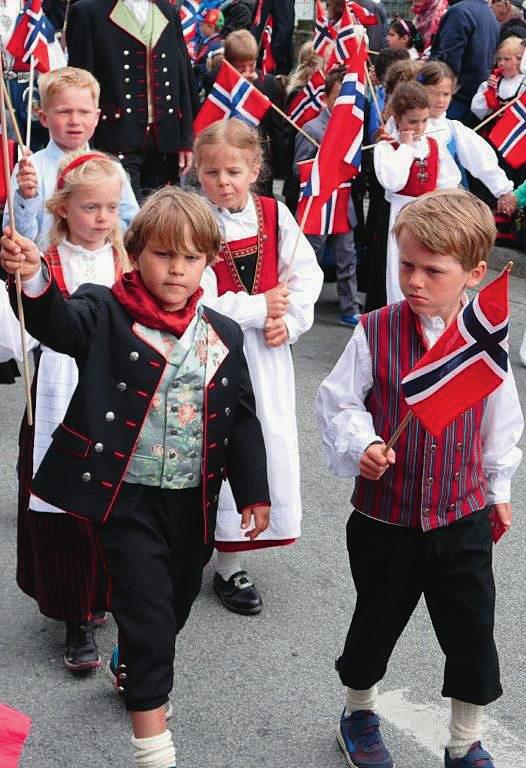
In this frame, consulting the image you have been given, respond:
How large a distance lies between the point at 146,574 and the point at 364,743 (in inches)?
31.4

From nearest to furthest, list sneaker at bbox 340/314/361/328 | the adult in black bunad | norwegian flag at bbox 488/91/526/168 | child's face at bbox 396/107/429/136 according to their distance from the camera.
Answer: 1. child's face at bbox 396/107/429/136
2. the adult in black bunad
3. norwegian flag at bbox 488/91/526/168
4. sneaker at bbox 340/314/361/328

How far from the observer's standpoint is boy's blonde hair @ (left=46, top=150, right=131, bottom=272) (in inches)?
154

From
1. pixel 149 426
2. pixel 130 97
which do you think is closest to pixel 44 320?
pixel 149 426

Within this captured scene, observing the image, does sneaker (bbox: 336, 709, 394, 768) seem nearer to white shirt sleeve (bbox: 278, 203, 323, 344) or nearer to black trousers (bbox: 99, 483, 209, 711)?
black trousers (bbox: 99, 483, 209, 711)

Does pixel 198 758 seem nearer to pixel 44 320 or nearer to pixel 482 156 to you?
pixel 44 320

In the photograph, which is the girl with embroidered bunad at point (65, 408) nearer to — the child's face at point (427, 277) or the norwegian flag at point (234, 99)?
the child's face at point (427, 277)

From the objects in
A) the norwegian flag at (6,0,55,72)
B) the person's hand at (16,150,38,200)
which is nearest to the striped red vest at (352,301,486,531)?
the person's hand at (16,150,38,200)

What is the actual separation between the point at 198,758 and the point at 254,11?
11449 millimetres

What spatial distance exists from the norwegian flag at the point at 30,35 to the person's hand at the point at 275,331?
365 centimetres

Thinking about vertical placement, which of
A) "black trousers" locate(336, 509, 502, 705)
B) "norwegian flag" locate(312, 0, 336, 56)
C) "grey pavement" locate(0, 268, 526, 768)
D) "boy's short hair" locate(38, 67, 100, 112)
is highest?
"norwegian flag" locate(312, 0, 336, 56)

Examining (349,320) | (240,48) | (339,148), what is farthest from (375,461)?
(240,48)

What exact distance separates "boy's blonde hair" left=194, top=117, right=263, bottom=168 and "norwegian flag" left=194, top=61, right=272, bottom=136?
6.13 ft

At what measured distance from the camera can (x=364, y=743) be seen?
333cm

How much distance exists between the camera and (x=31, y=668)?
3834 mm
